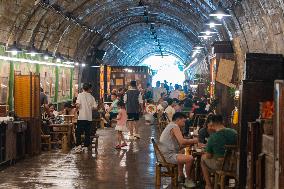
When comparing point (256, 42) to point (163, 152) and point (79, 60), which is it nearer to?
point (163, 152)

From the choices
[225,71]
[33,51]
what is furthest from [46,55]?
[225,71]

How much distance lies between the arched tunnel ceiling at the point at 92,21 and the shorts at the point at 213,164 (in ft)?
33.8

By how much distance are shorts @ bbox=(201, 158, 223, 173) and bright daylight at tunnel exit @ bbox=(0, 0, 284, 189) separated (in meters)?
0.02

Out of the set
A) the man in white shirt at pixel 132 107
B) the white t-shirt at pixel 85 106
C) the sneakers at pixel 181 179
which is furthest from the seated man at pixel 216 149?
the man in white shirt at pixel 132 107

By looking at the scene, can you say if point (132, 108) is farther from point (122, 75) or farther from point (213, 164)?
point (122, 75)

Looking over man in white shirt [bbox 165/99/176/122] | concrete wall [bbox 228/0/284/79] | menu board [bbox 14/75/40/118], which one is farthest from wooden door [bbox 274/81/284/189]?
man in white shirt [bbox 165/99/176/122]

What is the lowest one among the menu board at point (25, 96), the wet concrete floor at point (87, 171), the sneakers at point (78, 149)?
the wet concrete floor at point (87, 171)

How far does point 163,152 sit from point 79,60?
22.6 meters

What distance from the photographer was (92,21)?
29.8 metres

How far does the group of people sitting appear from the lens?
1082 centimetres

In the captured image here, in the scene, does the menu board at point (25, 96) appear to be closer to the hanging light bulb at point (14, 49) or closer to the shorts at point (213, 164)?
the hanging light bulb at point (14, 49)

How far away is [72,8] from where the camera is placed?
25156 mm

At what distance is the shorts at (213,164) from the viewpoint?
10812 millimetres

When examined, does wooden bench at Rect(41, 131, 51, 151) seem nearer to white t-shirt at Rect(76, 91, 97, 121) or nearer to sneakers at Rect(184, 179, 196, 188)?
white t-shirt at Rect(76, 91, 97, 121)
